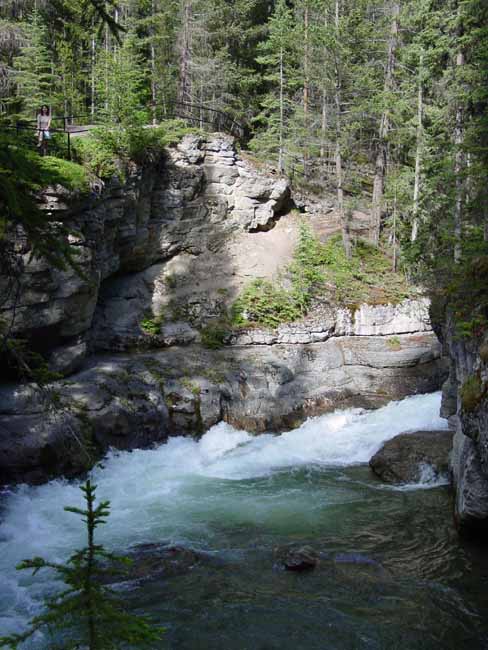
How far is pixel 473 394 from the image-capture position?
8.37m

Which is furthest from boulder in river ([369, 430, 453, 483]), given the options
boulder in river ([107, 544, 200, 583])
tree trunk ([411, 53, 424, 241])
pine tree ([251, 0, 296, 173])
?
pine tree ([251, 0, 296, 173])

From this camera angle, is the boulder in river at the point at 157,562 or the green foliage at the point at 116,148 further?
the green foliage at the point at 116,148

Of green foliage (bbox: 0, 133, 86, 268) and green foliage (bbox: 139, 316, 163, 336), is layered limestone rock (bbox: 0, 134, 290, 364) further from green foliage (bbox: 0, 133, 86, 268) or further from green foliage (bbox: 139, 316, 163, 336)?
green foliage (bbox: 0, 133, 86, 268)

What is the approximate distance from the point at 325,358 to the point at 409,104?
1214cm

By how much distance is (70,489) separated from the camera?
1195cm

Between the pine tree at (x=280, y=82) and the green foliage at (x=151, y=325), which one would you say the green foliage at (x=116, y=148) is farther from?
the pine tree at (x=280, y=82)

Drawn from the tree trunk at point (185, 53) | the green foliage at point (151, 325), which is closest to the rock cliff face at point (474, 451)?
the green foliage at point (151, 325)

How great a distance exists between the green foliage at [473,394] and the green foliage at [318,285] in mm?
10744

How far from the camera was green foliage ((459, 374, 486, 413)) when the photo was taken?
8.19 m

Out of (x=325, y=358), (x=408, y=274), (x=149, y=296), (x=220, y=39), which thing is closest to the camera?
(x=325, y=358)

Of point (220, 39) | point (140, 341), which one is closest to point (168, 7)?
point (220, 39)

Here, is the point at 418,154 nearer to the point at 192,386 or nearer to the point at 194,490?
the point at 192,386

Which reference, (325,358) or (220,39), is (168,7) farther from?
(325,358)

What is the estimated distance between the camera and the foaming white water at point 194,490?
375 inches
